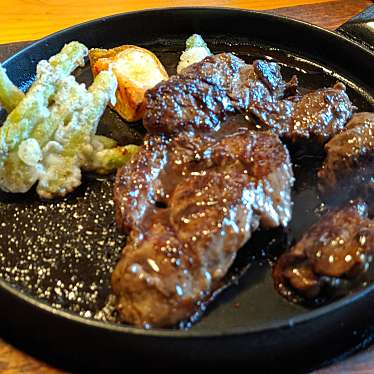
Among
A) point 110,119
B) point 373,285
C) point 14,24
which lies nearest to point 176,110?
point 110,119

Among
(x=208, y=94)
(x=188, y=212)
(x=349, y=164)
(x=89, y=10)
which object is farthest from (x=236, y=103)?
(x=89, y=10)

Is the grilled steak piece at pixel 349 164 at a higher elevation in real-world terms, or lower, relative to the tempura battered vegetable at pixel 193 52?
lower

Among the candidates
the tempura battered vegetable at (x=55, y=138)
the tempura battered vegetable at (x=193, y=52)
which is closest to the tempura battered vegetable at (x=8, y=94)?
the tempura battered vegetable at (x=55, y=138)

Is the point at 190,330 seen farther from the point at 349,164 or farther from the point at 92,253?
the point at 349,164

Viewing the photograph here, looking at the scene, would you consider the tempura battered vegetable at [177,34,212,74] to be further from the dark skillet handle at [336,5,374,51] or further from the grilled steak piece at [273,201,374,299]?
the grilled steak piece at [273,201,374,299]

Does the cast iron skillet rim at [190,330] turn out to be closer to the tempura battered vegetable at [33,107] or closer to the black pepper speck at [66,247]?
the black pepper speck at [66,247]

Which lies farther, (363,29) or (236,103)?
(363,29)
